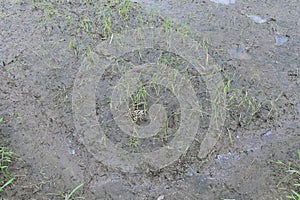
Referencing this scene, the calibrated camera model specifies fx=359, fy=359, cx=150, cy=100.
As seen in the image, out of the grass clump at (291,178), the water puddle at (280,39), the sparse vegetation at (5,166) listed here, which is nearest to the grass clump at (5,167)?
the sparse vegetation at (5,166)

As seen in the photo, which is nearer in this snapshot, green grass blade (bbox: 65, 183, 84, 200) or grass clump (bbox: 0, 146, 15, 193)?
green grass blade (bbox: 65, 183, 84, 200)

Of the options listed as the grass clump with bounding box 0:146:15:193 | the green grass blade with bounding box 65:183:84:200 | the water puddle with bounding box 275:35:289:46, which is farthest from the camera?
the water puddle with bounding box 275:35:289:46

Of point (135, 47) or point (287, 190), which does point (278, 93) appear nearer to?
point (287, 190)

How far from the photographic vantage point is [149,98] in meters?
2.86

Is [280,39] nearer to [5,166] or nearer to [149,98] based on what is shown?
[149,98]

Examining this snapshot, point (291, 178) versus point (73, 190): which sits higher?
point (291, 178)

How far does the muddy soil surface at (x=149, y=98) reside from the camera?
2398mm

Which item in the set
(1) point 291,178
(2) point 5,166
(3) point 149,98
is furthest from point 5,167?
(1) point 291,178

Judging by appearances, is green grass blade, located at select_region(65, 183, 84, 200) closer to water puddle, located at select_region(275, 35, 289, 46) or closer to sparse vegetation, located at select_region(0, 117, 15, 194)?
sparse vegetation, located at select_region(0, 117, 15, 194)

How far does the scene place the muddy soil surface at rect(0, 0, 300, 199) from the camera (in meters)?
2.40

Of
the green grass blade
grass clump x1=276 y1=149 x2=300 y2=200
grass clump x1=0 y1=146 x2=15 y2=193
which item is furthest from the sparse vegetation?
grass clump x1=276 y1=149 x2=300 y2=200

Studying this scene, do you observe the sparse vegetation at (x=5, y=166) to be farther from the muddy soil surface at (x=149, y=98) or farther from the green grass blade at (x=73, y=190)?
the green grass blade at (x=73, y=190)

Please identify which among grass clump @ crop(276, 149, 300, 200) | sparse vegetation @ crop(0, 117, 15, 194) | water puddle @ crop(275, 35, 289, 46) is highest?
water puddle @ crop(275, 35, 289, 46)

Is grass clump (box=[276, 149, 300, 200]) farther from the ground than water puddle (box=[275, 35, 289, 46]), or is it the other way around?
water puddle (box=[275, 35, 289, 46])
